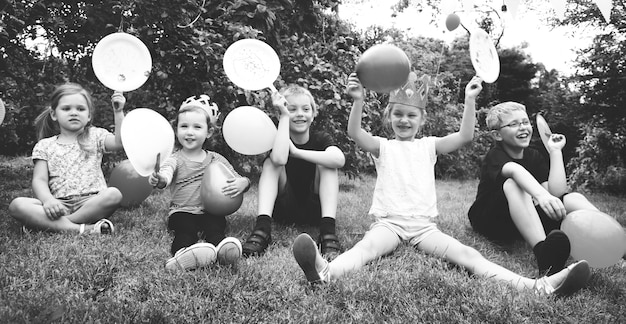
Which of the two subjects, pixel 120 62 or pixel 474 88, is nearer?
pixel 474 88

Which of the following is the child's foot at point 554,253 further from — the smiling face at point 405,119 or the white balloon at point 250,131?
the white balloon at point 250,131

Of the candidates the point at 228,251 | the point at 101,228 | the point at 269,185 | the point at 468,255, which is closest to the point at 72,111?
the point at 101,228

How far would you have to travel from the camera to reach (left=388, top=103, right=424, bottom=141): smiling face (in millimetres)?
2711

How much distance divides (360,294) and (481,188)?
1.50 m

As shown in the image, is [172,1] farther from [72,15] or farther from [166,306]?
[166,306]

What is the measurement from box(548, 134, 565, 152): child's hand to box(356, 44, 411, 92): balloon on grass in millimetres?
946

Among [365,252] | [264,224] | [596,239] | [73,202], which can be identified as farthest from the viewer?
[73,202]

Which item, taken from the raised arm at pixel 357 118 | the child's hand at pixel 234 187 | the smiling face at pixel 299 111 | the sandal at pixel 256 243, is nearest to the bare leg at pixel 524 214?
the raised arm at pixel 357 118

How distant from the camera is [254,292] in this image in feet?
6.15

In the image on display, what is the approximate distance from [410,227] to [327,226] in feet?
1.63

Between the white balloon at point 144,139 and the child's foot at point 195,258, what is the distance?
553 mm

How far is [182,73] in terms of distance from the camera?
4414 mm

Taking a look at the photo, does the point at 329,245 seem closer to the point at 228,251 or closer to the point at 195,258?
the point at 228,251

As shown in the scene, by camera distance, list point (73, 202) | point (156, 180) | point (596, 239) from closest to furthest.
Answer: point (596, 239) → point (156, 180) → point (73, 202)
